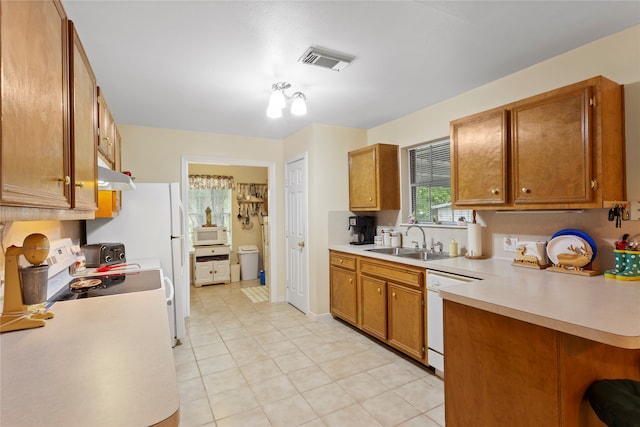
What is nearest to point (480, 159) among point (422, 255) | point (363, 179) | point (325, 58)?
point (422, 255)

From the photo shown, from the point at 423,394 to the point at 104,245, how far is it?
9.24 feet

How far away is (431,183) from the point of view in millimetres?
3379

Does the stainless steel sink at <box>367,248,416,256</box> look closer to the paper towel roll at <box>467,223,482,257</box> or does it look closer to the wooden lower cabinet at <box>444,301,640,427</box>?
the paper towel roll at <box>467,223,482,257</box>

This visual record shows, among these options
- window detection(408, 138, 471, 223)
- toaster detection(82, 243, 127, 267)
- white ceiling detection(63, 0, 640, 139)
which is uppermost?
white ceiling detection(63, 0, 640, 139)

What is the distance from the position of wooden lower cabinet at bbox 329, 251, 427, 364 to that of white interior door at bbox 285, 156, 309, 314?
445 millimetres

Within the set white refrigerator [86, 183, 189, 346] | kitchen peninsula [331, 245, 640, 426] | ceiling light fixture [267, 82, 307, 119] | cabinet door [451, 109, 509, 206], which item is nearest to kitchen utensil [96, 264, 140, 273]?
white refrigerator [86, 183, 189, 346]

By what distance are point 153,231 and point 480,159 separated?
309cm

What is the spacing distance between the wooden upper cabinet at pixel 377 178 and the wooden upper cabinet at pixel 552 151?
43.8 inches

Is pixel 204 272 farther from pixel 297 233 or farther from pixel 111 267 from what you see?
pixel 111 267

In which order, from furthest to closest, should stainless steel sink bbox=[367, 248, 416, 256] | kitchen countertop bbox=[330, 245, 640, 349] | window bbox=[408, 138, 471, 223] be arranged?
stainless steel sink bbox=[367, 248, 416, 256] < window bbox=[408, 138, 471, 223] < kitchen countertop bbox=[330, 245, 640, 349]

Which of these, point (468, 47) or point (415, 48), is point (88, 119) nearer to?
point (415, 48)

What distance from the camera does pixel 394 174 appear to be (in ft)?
11.9

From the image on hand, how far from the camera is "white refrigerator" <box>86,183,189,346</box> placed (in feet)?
10.0

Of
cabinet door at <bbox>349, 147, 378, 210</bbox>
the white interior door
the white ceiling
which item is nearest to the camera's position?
the white ceiling
